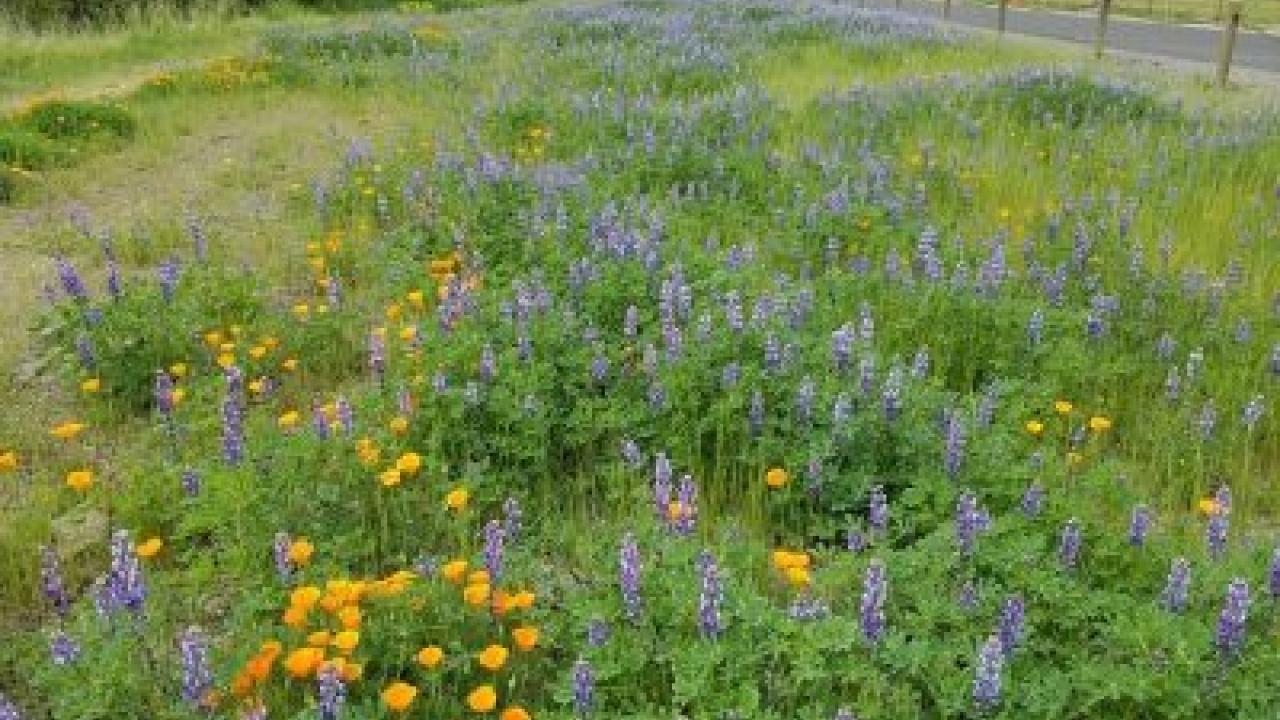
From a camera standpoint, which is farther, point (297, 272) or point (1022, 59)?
point (1022, 59)

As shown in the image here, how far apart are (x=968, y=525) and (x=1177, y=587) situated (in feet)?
2.00

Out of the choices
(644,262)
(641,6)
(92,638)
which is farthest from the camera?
(641,6)

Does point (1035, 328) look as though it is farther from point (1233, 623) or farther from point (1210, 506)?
point (1233, 623)

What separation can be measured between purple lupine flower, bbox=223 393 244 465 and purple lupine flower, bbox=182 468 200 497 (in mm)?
146

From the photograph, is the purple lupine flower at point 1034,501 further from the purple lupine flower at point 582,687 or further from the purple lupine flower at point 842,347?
the purple lupine flower at point 582,687

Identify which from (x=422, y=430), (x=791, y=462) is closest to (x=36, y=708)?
(x=422, y=430)

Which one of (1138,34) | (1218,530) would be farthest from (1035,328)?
(1138,34)

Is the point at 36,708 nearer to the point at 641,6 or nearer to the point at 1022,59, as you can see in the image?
the point at 1022,59

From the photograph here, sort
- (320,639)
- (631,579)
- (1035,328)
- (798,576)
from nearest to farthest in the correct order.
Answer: (320,639), (631,579), (798,576), (1035,328)

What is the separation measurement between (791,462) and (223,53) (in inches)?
698

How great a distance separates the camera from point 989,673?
9.41ft

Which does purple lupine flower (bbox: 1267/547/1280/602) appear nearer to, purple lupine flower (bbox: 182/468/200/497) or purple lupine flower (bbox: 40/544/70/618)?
purple lupine flower (bbox: 182/468/200/497)

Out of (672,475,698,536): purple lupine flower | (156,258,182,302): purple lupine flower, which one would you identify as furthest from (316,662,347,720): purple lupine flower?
(156,258,182,302): purple lupine flower

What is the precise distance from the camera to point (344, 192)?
344 inches
